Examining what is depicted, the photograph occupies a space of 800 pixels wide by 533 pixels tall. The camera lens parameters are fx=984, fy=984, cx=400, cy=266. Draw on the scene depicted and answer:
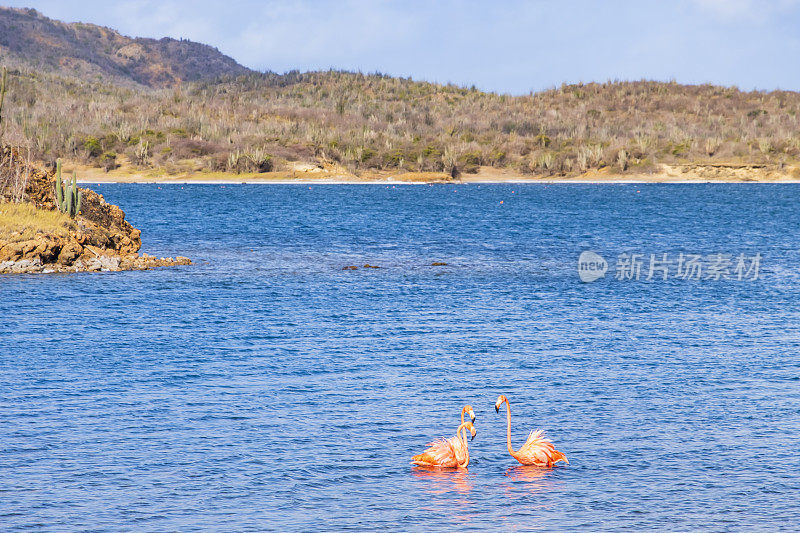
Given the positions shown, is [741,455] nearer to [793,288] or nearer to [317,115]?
[793,288]

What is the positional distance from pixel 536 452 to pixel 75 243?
2682cm

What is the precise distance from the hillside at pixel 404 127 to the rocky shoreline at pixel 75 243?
242ft

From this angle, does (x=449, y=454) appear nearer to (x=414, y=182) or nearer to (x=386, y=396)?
(x=386, y=396)

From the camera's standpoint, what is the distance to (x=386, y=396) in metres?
19.3

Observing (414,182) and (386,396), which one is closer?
(386,396)

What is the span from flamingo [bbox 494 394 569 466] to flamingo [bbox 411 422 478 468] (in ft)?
2.19

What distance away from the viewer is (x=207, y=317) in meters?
28.6

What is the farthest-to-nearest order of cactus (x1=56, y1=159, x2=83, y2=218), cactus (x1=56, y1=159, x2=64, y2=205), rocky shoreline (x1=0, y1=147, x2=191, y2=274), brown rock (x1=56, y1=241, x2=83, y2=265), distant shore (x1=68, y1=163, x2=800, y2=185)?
distant shore (x1=68, y1=163, x2=800, y2=185)
cactus (x1=56, y1=159, x2=83, y2=218)
cactus (x1=56, y1=159, x2=64, y2=205)
brown rock (x1=56, y1=241, x2=83, y2=265)
rocky shoreline (x1=0, y1=147, x2=191, y2=274)

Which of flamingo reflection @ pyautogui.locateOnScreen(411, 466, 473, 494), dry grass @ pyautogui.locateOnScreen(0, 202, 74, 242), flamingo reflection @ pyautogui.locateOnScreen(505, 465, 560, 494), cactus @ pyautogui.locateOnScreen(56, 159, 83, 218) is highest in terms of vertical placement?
cactus @ pyautogui.locateOnScreen(56, 159, 83, 218)

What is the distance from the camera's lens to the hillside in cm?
12244

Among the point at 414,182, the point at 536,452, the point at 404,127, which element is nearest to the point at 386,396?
the point at 536,452

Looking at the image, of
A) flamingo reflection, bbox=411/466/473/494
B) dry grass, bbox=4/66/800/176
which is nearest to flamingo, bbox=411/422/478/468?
flamingo reflection, bbox=411/466/473/494

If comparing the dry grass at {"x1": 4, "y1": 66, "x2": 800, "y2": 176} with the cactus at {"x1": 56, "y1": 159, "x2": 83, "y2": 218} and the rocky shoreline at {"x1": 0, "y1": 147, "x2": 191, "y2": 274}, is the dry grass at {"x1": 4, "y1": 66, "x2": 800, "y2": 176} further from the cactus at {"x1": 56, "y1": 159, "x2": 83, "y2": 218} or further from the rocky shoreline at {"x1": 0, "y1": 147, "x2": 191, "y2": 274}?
the cactus at {"x1": 56, "y1": 159, "x2": 83, "y2": 218}

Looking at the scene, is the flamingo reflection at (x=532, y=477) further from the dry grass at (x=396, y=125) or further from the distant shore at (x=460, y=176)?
the dry grass at (x=396, y=125)
